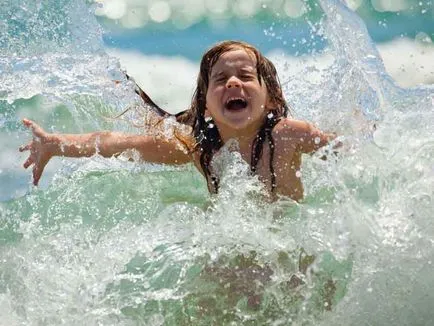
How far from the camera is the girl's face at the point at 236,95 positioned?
3.69 m

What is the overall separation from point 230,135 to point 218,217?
2.18 feet

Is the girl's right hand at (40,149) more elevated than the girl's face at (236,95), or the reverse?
the girl's face at (236,95)

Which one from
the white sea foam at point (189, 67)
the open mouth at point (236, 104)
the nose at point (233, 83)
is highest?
the nose at point (233, 83)

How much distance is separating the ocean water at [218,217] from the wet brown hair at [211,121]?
0.48 feet

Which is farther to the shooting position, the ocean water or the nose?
the nose

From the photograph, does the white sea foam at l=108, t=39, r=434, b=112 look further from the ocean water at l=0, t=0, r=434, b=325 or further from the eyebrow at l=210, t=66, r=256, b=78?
the eyebrow at l=210, t=66, r=256, b=78

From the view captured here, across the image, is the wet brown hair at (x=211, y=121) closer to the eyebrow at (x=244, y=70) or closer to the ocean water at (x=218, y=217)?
the eyebrow at (x=244, y=70)

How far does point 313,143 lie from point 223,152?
1.38ft

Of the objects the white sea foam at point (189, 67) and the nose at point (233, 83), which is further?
the white sea foam at point (189, 67)

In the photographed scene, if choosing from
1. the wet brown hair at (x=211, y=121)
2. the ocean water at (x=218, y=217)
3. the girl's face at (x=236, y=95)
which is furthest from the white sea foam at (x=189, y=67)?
the girl's face at (x=236, y=95)

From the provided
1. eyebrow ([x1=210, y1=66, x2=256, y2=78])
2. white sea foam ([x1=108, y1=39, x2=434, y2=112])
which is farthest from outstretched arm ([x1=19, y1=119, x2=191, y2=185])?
white sea foam ([x1=108, y1=39, x2=434, y2=112])

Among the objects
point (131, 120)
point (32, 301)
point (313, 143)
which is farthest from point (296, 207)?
point (131, 120)

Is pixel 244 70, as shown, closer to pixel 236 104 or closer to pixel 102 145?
pixel 236 104

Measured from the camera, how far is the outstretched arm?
3.91 meters
